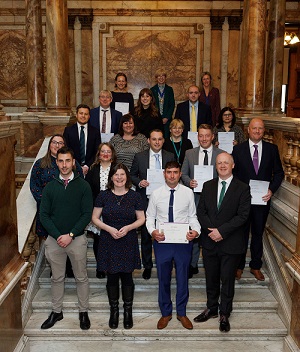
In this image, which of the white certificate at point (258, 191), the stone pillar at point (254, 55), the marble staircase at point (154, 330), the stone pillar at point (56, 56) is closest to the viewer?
the marble staircase at point (154, 330)

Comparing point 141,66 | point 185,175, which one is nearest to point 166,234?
point 185,175

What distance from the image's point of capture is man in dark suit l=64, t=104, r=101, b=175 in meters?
6.88

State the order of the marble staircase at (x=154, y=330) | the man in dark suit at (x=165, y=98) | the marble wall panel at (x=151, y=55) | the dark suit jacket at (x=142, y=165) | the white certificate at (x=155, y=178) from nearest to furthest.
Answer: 1. the marble staircase at (x=154, y=330)
2. the white certificate at (x=155, y=178)
3. the dark suit jacket at (x=142, y=165)
4. the man in dark suit at (x=165, y=98)
5. the marble wall panel at (x=151, y=55)

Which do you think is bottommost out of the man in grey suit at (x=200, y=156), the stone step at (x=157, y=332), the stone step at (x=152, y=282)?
the stone step at (x=157, y=332)

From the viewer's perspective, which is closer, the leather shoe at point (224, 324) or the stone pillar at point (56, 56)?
the leather shoe at point (224, 324)

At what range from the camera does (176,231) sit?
5.25m

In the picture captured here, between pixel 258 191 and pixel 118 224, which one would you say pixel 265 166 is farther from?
pixel 118 224

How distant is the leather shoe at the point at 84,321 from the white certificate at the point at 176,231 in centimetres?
143

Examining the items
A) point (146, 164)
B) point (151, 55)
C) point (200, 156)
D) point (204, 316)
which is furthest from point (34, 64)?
point (204, 316)

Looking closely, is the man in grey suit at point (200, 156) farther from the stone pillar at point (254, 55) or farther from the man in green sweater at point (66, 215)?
the stone pillar at point (254, 55)

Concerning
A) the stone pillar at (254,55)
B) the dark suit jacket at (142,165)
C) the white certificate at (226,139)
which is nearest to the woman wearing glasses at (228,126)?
the white certificate at (226,139)

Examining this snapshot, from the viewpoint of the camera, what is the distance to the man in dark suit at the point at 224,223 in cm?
517

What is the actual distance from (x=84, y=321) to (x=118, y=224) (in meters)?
1.30

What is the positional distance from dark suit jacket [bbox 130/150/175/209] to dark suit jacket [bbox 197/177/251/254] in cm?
90
